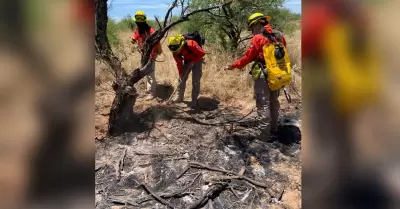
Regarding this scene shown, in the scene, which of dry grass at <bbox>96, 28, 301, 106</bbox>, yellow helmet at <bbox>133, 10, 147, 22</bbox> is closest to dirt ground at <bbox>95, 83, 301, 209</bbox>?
dry grass at <bbox>96, 28, 301, 106</bbox>

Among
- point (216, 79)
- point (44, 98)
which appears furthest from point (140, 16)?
point (44, 98)

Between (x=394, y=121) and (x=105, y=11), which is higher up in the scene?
(x=105, y=11)

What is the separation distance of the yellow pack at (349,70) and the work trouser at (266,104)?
4787 mm

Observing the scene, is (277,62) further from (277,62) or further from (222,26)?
(222,26)

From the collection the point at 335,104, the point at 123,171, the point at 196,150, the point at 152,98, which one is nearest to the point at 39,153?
the point at 335,104

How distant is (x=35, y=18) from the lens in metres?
0.91

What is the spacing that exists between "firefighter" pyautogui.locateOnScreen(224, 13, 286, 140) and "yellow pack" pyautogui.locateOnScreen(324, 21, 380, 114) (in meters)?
4.48

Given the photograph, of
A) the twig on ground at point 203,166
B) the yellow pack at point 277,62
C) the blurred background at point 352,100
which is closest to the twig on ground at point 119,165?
the twig on ground at point 203,166

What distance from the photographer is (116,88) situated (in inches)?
245

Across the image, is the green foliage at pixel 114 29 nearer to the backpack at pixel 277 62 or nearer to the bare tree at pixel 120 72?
the bare tree at pixel 120 72

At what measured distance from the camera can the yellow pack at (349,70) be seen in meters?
0.90

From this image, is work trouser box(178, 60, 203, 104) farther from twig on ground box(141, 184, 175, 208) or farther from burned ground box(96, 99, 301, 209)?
twig on ground box(141, 184, 175, 208)

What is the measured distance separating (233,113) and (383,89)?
248 inches

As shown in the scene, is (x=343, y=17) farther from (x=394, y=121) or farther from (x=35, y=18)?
(x=35, y=18)
